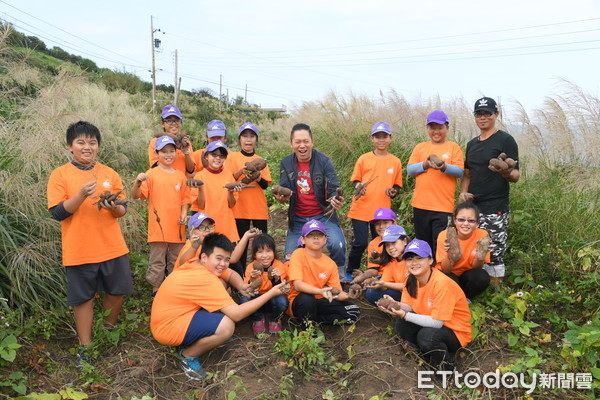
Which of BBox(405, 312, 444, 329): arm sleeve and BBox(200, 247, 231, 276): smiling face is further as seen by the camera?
BBox(200, 247, 231, 276): smiling face

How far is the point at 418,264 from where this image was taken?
3.18 meters

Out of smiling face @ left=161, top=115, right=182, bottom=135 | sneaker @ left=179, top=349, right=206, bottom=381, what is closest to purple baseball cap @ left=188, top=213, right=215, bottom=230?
sneaker @ left=179, top=349, right=206, bottom=381

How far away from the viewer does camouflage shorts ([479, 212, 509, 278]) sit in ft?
12.8

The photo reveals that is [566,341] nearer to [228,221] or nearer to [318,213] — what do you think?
[318,213]

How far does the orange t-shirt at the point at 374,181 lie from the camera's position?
4488mm

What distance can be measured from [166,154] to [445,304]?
2674 millimetres

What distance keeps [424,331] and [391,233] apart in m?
0.85

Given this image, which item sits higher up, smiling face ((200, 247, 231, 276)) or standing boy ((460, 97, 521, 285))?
standing boy ((460, 97, 521, 285))

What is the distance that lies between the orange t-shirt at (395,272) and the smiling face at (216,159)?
5.86 feet

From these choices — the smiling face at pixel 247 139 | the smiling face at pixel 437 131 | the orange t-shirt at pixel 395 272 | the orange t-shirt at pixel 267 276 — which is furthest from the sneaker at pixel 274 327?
the smiling face at pixel 437 131

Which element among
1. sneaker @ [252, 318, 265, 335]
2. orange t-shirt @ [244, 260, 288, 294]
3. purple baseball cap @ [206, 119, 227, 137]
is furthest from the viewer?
purple baseball cap @ [206, 119, 227, 137]

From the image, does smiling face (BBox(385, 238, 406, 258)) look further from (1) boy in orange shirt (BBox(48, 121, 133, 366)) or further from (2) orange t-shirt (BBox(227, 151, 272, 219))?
(1) boy in orange shirt (BBox(48, 121, 133, 366))

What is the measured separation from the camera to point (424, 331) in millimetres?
3129

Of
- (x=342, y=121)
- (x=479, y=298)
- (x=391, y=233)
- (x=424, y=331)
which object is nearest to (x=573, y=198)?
(x=479, y=298)
